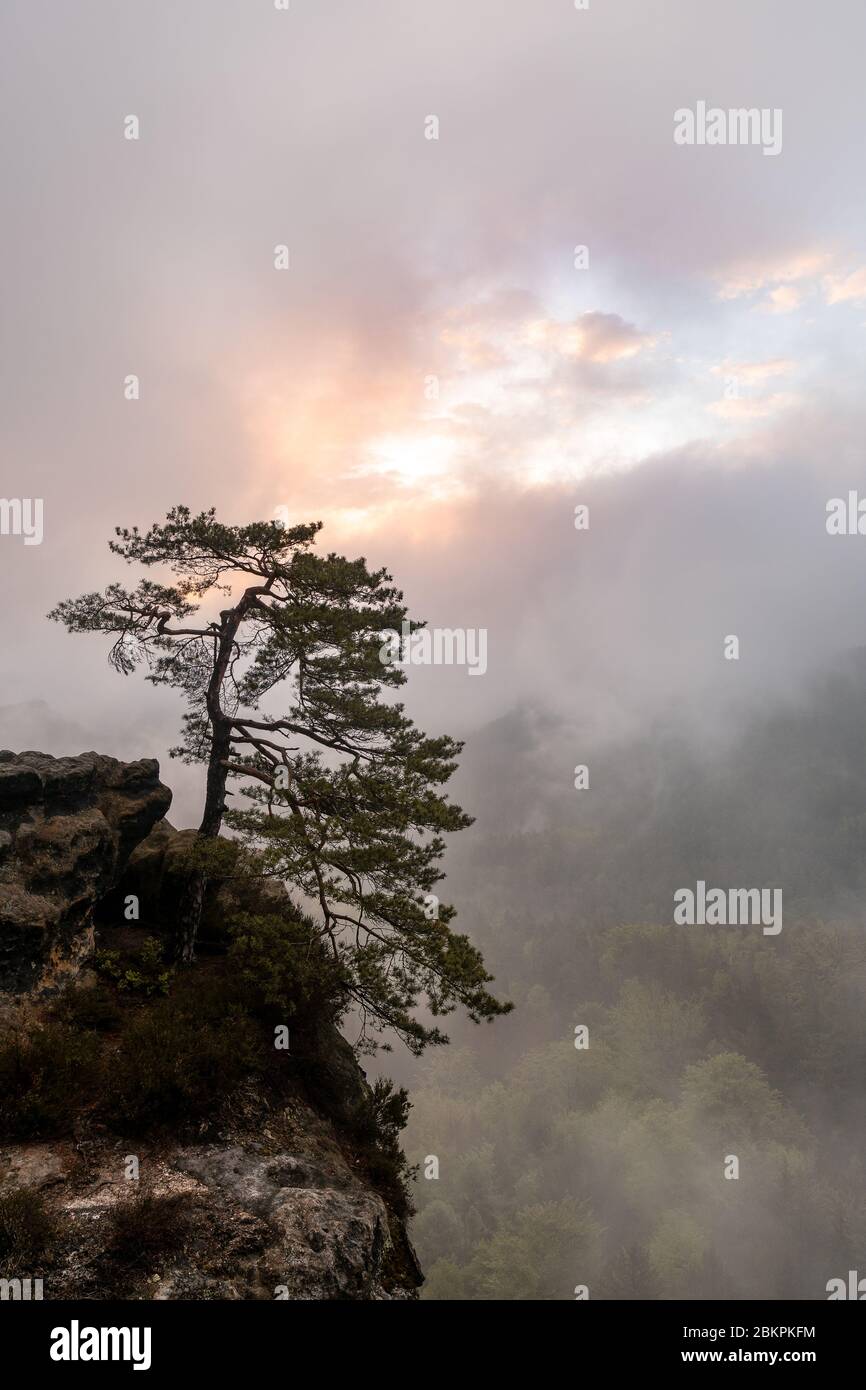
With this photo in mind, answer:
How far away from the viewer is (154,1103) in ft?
39.2

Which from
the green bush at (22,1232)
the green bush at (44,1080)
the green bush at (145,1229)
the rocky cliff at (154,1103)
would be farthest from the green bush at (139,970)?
the green bush at (22,1232)

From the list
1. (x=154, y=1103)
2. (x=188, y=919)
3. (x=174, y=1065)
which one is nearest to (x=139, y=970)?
(x=188, y=919)

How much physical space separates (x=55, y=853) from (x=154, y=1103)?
19.8ft

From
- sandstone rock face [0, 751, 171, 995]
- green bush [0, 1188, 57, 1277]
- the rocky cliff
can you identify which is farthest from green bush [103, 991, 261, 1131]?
sandstone rock face [0, 751, 171, 995]

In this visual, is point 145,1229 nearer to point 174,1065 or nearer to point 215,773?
point 174,1065

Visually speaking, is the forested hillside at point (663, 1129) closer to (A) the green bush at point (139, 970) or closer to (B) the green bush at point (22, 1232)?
(A) the green bush at point (139, 970)

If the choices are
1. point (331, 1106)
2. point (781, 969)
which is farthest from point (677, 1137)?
point (331, 1106)

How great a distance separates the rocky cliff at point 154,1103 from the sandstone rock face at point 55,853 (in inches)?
1.5

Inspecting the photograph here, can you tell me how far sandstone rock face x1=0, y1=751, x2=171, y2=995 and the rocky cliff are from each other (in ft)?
0.13

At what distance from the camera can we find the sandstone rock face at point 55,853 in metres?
14.0

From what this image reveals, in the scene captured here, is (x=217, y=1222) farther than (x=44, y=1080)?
No

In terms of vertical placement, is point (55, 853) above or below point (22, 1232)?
above

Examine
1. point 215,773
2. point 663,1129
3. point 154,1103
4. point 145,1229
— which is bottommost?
point 663,1129
